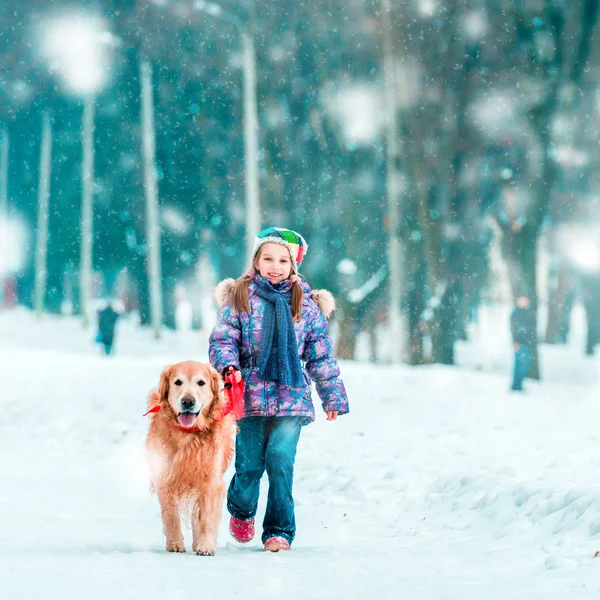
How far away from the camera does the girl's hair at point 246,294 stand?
5.93 m

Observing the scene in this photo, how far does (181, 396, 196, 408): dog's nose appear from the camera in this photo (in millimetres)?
5461

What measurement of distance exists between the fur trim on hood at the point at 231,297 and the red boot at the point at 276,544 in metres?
1.34

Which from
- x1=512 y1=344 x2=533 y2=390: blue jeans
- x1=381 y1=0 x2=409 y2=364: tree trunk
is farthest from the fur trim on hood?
x1=381 y1=0 x2=409 y2=364: tree trunk

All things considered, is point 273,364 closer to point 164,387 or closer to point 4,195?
point 164,387

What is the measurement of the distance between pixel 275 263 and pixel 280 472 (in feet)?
3.97

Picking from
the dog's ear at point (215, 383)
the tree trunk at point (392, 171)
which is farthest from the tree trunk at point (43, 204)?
the dog's ear at point (215, 383)

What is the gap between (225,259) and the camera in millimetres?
33062

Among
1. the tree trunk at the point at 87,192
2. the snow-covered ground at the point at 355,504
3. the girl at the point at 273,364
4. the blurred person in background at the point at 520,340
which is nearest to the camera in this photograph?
the snow-covered ground at the point at 355,504

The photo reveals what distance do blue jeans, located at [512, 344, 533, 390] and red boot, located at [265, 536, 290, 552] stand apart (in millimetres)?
13447

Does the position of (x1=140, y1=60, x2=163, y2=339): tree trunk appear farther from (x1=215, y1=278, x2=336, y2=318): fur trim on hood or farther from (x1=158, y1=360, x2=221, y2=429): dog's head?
(x1=158, y1=360, x2=221, y2=429): dog's head

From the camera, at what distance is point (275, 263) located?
19.7ft

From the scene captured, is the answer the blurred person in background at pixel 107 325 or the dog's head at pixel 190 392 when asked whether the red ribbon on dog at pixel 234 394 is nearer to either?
the dog's head at pixel 190 392

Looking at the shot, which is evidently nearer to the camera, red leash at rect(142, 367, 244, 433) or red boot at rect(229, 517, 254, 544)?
red leash at rect(142, 367, 244, 433)

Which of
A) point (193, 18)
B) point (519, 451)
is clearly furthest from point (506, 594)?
point (193, 18)
